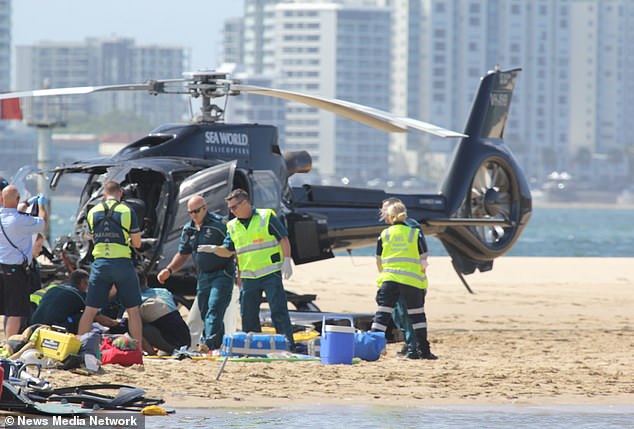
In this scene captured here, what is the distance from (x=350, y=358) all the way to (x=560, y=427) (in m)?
2.85

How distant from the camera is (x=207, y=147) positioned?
1334 cm

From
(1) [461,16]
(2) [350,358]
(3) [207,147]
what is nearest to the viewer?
(2) [350,358]

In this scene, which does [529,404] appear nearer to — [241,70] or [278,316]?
[278,316]

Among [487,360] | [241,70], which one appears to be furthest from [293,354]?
[241,70]

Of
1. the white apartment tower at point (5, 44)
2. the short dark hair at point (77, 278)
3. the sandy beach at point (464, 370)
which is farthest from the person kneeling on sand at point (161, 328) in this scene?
the white apartment tower at point (5, 44)

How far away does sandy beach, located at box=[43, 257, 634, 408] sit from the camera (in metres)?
9.30

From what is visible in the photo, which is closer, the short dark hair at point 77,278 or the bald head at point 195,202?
the short dark hair at point 77,278

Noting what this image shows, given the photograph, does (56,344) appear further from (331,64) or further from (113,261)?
(331,64)

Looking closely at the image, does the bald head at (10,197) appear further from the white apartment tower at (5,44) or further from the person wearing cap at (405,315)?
the white apartment tower at (5,44)

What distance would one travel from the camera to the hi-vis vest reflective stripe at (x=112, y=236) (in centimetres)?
1102

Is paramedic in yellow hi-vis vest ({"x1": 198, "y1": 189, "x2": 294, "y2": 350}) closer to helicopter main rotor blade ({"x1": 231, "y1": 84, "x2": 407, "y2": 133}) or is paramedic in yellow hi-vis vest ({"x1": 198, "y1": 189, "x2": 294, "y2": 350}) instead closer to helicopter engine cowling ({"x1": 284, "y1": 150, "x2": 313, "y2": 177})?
helicopter main rotor blade ({"x1": 231, "y1": 84, "x2": 407, "y2": 133})

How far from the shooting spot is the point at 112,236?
11023 mm

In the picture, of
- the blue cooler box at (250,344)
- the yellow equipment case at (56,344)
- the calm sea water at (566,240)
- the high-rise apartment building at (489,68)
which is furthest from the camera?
the high-rise apartment building at (489,68)

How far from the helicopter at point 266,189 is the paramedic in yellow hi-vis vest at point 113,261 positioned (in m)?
1.24
